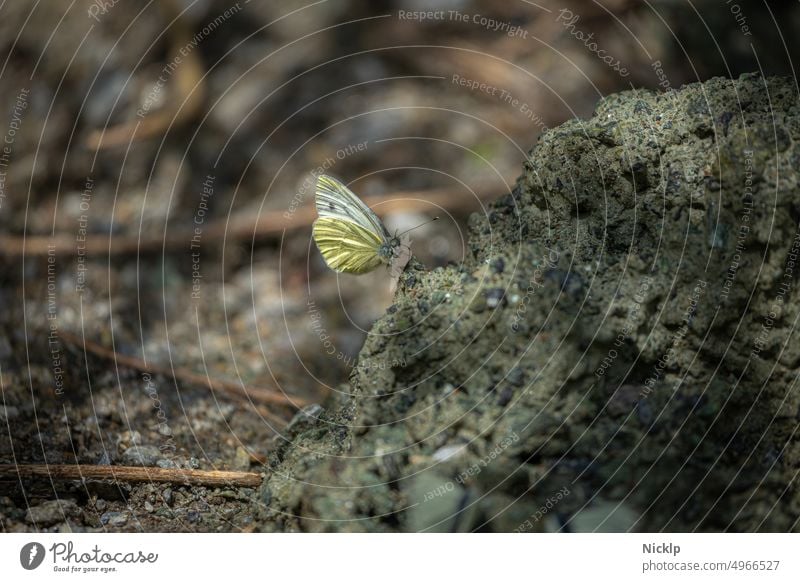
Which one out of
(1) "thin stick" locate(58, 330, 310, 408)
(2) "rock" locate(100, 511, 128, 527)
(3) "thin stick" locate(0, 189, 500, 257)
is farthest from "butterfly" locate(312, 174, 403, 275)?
(3) "thin stick" locate(0, 189, 500, 257)

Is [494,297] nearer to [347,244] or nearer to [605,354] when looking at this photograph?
[605,354]

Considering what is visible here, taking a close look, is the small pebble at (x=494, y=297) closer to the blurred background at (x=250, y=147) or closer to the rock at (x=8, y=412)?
the blurred background at (x=250, y=147)

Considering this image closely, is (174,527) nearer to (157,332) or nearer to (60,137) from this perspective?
(157,332)

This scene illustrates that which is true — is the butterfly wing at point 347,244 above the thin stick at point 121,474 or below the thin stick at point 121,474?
above

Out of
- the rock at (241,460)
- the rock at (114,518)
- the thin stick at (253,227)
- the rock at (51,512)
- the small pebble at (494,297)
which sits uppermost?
the thin stick at (253,227)
